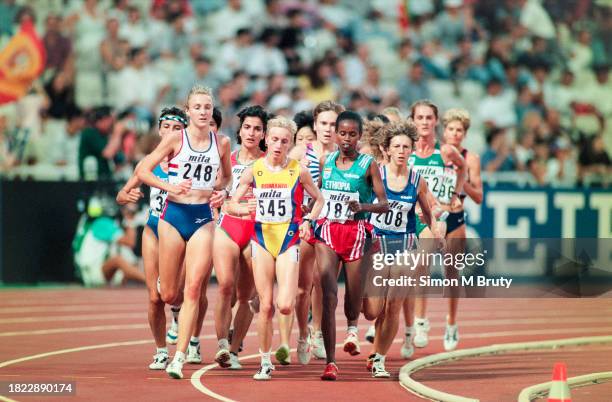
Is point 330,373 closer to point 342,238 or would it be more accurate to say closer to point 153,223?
point 342,238

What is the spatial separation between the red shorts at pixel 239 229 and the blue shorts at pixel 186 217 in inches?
17.6

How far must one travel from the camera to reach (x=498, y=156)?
73.0 ft

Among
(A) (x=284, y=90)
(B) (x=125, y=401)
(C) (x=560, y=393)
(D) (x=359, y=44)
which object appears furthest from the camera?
(D) (x=359, y=44)

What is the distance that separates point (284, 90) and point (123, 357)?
9.87 metres

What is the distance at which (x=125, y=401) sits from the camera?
953 cm

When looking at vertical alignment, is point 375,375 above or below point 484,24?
below

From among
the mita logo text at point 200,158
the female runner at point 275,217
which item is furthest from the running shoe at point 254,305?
the mita logo text at point 200,158

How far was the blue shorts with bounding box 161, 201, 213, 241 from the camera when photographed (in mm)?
10867

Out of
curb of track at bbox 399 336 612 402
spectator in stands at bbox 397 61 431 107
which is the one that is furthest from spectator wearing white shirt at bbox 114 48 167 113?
curb of track at bbox 399 336 612 402

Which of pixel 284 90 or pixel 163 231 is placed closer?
pixel 163 231

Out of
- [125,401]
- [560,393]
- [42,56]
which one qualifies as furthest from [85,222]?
[560,393]

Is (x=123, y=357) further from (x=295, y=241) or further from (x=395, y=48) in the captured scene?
(x=395, y=48)

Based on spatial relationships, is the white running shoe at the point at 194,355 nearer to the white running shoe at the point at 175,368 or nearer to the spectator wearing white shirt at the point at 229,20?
the white running shoe at the point at 175,368

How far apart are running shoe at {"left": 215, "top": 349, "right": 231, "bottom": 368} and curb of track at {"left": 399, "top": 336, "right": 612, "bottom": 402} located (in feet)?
5.29
